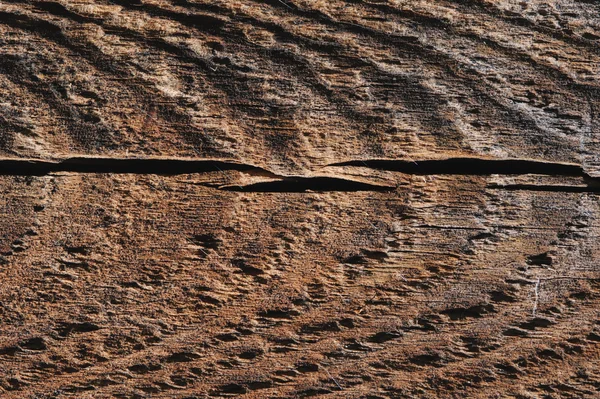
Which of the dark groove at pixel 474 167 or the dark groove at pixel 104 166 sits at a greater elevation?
the dark groove at pixel 474 167

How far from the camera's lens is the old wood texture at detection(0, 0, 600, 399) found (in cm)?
105

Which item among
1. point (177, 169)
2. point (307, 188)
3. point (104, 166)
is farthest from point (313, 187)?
point (104, 166)

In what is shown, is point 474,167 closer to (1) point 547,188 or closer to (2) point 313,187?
(1) point 547,188

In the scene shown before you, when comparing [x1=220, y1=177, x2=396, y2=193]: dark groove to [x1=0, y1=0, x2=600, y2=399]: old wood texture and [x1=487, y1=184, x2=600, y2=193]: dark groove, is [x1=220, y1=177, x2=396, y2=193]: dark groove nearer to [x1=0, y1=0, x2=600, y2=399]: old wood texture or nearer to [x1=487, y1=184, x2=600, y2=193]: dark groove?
[x1=0, y1=0, x2=600, y2=399]: old wood texture

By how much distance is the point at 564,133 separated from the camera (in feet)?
3.48

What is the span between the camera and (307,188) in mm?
1054

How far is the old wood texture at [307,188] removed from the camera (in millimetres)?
1046

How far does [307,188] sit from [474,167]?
0.97ft

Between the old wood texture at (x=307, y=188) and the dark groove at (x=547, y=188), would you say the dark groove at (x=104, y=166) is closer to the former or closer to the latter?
the old wood texture at (x=307, y=188)

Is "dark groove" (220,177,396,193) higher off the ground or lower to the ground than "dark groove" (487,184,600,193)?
lower

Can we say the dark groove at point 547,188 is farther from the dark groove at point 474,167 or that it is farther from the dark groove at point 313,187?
the dark groove at point 313,187

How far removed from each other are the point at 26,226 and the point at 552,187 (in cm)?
93

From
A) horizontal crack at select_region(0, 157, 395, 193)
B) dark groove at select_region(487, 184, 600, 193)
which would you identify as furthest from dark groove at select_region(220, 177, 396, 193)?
dark groove at select_region(487, 184, 600, 193)

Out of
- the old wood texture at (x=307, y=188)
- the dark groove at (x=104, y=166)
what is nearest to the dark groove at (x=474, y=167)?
the old wood texture at (x=307, y=188)
